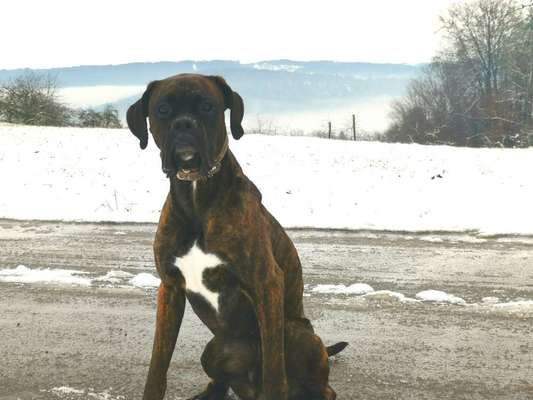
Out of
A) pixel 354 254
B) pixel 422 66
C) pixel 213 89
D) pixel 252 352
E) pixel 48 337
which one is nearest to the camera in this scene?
pixel 213 89

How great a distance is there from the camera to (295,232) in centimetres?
753

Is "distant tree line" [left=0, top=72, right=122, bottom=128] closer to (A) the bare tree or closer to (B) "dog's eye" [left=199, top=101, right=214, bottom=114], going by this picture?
(A) the bare tree

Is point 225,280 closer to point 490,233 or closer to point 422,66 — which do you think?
point 490,233

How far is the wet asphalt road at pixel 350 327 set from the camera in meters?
3.49

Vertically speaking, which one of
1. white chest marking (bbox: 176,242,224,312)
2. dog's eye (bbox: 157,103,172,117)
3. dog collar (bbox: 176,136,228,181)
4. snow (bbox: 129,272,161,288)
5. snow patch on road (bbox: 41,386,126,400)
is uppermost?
dog's eye (bbox: 157,103,172,117)

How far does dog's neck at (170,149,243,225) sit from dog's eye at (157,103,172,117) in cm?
29

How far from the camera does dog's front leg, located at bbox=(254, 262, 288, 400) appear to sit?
2.47 meters

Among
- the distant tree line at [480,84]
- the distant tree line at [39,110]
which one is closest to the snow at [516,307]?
the distant tree line at [39,110]

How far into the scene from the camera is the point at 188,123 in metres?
2.29

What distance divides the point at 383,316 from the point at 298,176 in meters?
7.82

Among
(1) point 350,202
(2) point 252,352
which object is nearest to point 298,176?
(1) point 350,202

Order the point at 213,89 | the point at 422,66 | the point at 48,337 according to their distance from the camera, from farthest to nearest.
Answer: the point at 422,66, the point at 48,337, the point at 213,89

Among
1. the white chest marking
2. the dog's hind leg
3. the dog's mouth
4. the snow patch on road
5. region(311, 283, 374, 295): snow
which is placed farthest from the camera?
region(311, 283, 374, 295): snow

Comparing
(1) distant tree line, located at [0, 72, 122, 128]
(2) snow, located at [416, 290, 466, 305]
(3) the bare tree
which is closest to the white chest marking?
(2) snow, located at [416, 290, 466, 305]
